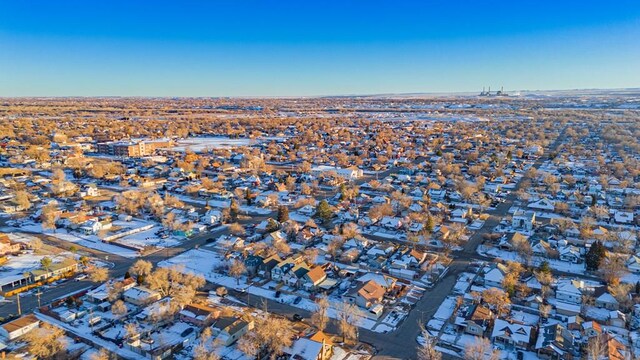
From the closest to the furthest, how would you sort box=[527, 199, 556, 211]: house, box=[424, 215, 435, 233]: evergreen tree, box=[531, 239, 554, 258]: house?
box=[531, 239, 554, 258]: house < box=[424, 215, 435, 233]: evergreen tree < box=[527, 199, 556, 211]: house

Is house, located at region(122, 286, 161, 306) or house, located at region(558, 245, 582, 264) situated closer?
house, located at region(122, 286, 161, 306)

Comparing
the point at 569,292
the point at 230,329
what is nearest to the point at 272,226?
the point at 230,329

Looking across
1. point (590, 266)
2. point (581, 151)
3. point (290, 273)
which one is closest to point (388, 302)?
point (290, 273)

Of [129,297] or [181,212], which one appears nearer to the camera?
[129,297]

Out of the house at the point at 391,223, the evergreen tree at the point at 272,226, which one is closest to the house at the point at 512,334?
the house at the point at 391,223

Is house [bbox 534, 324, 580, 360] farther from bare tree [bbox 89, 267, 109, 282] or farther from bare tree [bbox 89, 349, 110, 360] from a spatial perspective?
bare tree [bbox 89, 267, 109, 282]

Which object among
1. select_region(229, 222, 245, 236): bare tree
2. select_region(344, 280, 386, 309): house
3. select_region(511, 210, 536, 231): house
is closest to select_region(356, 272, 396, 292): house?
select_region(344, 280, 386, 309): house

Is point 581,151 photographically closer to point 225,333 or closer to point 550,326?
point 550,326
